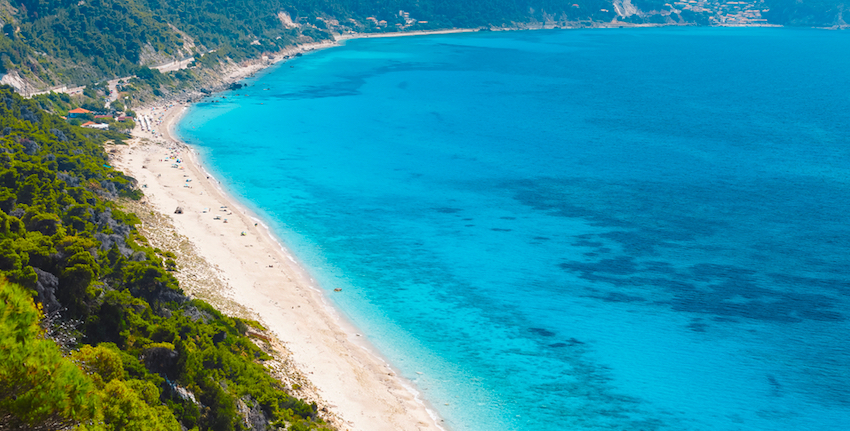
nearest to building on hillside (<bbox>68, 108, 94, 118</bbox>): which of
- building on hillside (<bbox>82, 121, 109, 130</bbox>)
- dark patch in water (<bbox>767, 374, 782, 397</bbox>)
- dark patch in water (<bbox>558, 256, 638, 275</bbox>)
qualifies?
building on hillside (<bbox>82, 121, 109, 130</bbox>)

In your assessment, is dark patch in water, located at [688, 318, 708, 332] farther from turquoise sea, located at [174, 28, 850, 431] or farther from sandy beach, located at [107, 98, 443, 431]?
sandy beach, located at [107, 98, 443, 431]

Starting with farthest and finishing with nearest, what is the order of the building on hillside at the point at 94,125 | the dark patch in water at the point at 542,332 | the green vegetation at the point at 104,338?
the building on hillside at the point at 94,125 → the dark patch in water at the point at 542,332 → the green vegetation at the point at 104,338

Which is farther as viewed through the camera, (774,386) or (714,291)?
(714,291)

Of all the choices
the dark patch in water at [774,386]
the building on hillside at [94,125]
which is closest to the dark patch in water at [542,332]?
the dark patch in water at [774,386]

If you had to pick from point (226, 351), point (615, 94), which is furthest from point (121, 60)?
point (226, 351)

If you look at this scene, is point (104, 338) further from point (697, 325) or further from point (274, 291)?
point (697, 325)

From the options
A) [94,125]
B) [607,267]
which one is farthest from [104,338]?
[94,125]

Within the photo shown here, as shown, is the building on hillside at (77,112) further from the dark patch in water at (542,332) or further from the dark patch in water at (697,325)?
the dark patch in water at (697,325)
